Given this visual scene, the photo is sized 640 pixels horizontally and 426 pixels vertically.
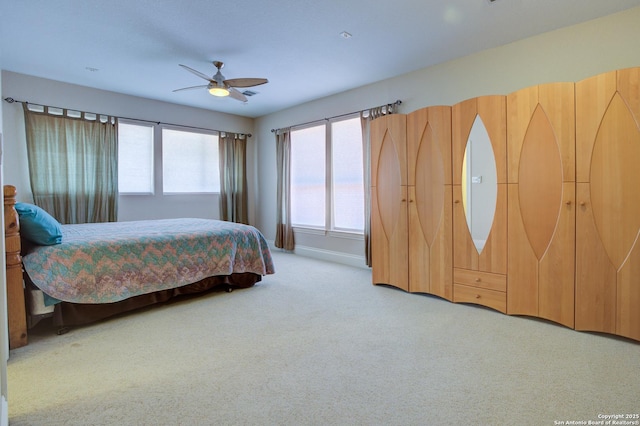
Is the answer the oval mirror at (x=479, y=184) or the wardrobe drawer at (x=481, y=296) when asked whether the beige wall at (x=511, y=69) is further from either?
the wardrobe drawer at (x=481, y=296)

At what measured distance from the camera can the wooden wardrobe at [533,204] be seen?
239 centimetres

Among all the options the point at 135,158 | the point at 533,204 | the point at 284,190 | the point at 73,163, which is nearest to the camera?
the point at 533,204

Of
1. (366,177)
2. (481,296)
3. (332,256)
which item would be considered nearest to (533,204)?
(481,296)

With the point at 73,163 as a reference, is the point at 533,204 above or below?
below

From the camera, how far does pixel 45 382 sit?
1918 mm

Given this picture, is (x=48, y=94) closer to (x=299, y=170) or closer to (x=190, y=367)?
(x=299, y=170)

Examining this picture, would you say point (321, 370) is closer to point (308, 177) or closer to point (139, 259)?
point (139, 259)

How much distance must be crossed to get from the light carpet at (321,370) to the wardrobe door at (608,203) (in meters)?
0.25

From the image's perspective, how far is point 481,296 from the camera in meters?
3.08

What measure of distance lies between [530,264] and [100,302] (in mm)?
3630

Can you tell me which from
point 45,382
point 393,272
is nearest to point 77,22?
point 45,382

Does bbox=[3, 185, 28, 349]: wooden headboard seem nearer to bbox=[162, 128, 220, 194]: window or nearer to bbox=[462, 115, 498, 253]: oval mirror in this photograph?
bbox=[162, 128, 220, 194]: window

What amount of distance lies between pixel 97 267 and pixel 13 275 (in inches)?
19.9

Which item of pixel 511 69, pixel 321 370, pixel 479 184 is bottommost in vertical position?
pixel 321 370
